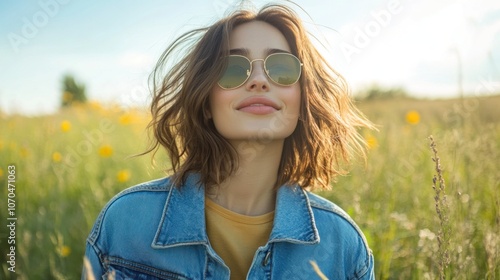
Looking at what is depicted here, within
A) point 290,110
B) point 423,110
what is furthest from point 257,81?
point 423,110

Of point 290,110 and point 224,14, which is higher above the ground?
point 224,14

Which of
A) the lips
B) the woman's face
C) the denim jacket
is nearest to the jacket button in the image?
the denim jacket

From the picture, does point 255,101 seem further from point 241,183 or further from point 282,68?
point 241,183

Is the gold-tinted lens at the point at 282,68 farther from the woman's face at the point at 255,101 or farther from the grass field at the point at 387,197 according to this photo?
the grass field at the point at 387,197

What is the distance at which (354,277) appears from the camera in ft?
6.84

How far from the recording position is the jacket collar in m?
Answer: 2.00

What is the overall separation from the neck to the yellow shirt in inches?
2.6

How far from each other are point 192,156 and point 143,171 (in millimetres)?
2352

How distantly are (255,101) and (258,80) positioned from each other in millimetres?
89

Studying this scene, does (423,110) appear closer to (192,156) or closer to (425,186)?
(425,186)

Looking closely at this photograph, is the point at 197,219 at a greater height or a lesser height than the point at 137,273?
greater

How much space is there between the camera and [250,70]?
2.09 meters

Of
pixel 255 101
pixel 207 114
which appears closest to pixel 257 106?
pixel 255 101

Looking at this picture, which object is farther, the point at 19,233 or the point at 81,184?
the point at 81,184
